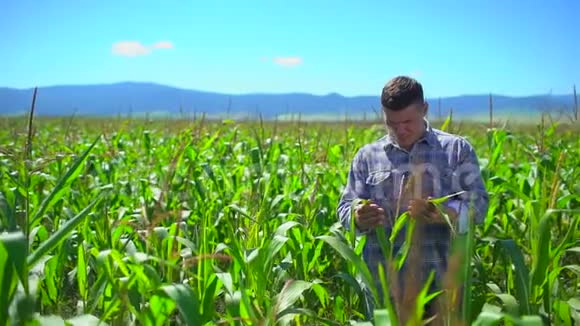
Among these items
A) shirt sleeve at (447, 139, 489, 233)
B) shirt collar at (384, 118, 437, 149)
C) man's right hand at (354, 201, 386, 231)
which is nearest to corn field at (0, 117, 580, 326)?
man's right hand at (354, 201, 386, 231)

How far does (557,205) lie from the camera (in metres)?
3.34

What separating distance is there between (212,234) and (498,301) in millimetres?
1501

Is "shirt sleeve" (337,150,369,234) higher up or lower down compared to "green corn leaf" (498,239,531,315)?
higher up

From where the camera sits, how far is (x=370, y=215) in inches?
79.4

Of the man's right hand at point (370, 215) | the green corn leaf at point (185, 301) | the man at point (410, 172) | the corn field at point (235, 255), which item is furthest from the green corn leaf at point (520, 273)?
the green corn leaf at point (185, 301)

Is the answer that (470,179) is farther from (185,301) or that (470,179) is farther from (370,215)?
(185,301)

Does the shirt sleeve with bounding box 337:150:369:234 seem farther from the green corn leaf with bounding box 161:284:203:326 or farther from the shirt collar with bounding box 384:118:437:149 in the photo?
the green corn leaf with bounding box 161:284:203:326

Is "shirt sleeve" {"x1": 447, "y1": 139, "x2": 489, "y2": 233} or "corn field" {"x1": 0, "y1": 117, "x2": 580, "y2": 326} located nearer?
"corn field" {"x1": 0, "y1": 117, "x2": 580, "y2": 326}

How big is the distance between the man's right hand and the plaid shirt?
18 cm

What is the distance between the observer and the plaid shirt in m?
2.21

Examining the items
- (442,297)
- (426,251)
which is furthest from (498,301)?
(442,297)

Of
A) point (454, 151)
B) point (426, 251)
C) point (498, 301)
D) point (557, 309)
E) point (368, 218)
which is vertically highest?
point (454, 151)

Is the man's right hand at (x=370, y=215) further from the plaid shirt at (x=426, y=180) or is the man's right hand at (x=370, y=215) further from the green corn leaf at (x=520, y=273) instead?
the green corn leaf at (x=520, y=273)

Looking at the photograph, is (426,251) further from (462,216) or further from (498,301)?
(498,301)
